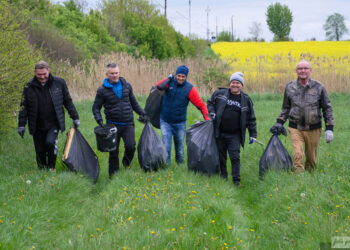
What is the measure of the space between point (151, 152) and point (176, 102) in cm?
94

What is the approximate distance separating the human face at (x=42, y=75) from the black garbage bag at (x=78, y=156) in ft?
2.77

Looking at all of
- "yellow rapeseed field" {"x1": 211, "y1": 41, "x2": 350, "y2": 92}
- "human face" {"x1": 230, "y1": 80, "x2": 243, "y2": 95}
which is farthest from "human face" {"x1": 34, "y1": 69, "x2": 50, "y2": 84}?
"yellow rapeseed field" {"x1": 211, "y1": 41, "x2": 350, "y2": 92}

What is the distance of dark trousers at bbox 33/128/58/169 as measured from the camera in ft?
19.2

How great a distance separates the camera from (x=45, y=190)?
5.05 m

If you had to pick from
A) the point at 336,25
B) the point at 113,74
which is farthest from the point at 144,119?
the point at 336,25

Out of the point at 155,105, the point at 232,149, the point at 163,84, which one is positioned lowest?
the point at 232,149

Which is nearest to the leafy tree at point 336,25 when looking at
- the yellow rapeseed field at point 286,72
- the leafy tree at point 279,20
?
the leafy tree at point 279,20

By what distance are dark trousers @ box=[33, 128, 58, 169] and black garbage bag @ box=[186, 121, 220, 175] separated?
205 cm

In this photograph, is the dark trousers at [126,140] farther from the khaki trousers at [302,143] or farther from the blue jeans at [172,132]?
the khaki trousers at [302,143]

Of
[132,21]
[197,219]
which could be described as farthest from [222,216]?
[132,21]

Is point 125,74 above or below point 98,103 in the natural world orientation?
above

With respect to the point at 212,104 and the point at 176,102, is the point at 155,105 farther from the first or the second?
the point at 212,104

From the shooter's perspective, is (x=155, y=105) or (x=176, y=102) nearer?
(x=176, y=102)

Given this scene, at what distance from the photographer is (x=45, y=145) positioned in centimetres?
598
